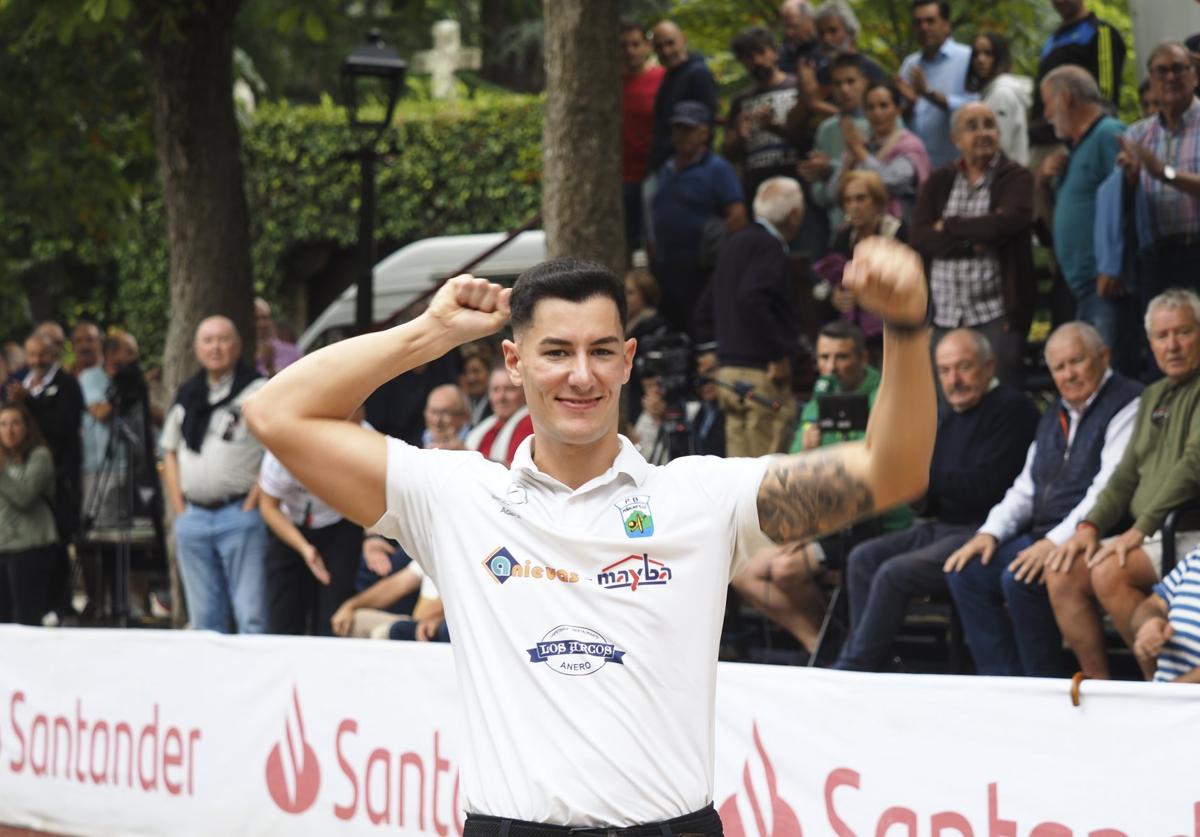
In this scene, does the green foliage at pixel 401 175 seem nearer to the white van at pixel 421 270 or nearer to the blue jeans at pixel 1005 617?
the white van at pixel 421 270

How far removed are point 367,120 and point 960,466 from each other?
232 inches

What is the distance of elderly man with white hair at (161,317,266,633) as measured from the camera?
11008mm

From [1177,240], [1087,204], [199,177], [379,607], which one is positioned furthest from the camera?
[199,177]

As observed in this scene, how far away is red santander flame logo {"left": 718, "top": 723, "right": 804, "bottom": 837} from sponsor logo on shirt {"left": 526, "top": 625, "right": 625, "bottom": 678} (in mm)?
2928

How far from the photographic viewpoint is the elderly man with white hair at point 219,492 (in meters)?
11.0

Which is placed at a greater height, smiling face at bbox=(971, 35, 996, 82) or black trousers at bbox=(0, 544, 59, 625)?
smiling face at bbox=(971, 35, 996, 82)

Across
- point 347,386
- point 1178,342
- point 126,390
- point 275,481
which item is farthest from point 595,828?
point 126,390

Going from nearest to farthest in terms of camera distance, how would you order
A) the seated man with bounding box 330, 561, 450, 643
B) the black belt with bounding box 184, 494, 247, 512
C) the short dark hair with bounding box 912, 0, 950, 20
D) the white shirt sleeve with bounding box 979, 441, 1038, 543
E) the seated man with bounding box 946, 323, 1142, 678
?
the seated man with bounding box 946, 323, 1142, 678, the white shirt sleeve with bounding box 979, 441, 1038, 543, the seated man with bounding box 330, 561, 450, 643, the black belt with bounding box 184, 494, 247, 512, the short dark hair with bounding box 912, 0, 950, 20

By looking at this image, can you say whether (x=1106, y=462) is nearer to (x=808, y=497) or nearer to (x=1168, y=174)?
(x=1168, y=174)

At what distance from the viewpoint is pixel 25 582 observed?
13.6m

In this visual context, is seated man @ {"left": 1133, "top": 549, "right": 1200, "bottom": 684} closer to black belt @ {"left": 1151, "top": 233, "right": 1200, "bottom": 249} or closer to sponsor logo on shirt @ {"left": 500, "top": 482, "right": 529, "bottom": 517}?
black belt @ {"left": 1151, "top": 233, "right": 1200, "bottom": 249}

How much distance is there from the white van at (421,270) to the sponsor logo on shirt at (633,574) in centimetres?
1327

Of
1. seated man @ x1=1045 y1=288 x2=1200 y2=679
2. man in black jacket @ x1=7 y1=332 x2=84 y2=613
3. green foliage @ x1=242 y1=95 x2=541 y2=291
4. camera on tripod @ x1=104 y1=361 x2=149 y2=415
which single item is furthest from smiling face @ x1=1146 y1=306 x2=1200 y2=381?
green foliage @ x1=242 y1=95 x2=541 y2=291

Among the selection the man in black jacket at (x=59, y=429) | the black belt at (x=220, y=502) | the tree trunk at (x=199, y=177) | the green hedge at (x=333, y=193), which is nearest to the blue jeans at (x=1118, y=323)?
the black belt at (x=220, y=502)
